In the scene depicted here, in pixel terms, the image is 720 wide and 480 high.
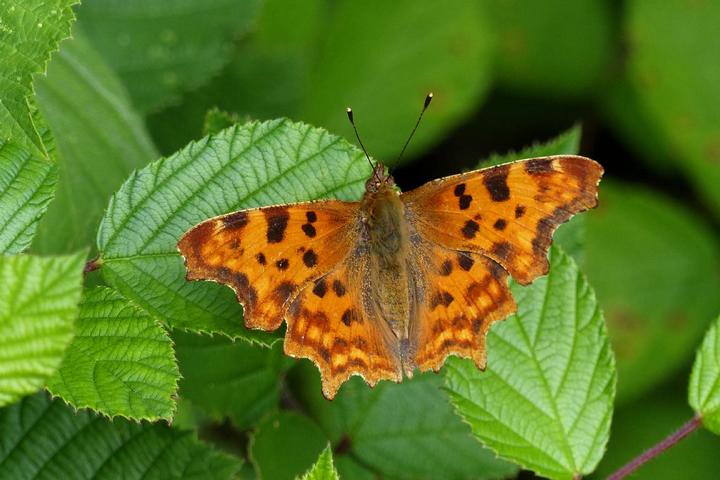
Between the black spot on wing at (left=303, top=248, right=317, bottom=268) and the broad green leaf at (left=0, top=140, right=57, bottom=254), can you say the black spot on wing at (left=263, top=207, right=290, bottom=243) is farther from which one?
the broad green leaf at (left=0, top=140, right=57, bottom=254)

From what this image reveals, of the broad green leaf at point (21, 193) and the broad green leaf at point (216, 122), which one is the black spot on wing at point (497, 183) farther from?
the broad green leaf at point (21, 193)

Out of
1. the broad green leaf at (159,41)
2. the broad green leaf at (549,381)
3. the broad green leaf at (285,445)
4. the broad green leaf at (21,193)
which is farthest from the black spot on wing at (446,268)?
the broad green leaf at (159,41)

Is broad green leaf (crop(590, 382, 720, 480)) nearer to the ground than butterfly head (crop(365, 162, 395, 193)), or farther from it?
nearer to the ground

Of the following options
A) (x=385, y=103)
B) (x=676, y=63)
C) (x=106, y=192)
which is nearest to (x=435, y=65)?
(x=385, y=103)

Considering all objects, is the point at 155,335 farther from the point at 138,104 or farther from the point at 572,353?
the point at 138,104

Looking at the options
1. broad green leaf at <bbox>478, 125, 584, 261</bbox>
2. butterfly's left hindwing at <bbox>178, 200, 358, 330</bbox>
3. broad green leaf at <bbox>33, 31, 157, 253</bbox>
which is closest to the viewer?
butterfly's left hindwing at <bbox>178, 200, 358, 330</bbox>

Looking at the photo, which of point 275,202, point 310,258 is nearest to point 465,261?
point 310,258

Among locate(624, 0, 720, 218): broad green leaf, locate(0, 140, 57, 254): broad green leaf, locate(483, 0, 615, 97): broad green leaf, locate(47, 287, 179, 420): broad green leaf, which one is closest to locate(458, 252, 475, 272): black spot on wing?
locate(47, 287, 179, 420): broad green leaf
